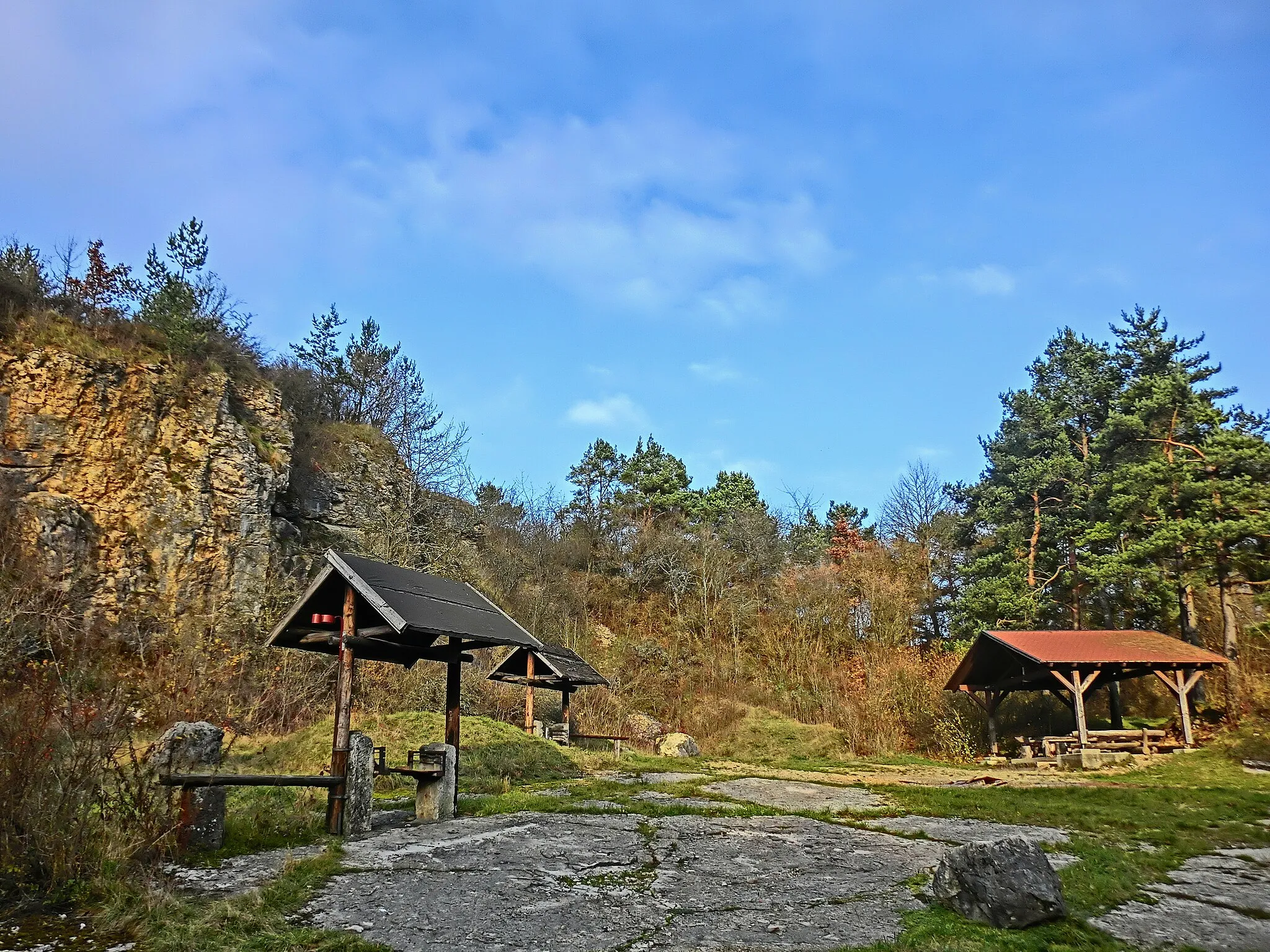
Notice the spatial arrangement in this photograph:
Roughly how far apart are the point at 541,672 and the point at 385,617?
10.8 meters

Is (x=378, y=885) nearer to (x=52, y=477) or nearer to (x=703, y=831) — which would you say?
(x=703, y=831)

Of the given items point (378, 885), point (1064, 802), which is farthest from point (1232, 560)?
point (378, 885)

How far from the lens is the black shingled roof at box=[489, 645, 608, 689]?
1800 centimetres

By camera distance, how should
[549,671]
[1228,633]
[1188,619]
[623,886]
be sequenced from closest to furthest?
[623,886], [549,671], [1228,633], [1188,619]

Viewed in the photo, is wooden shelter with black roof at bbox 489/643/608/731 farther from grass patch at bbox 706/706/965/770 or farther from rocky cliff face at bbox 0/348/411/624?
rocky cliff face at bbox 0/348/411/624

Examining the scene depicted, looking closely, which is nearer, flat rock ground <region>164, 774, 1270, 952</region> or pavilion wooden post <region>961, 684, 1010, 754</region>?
flat rock ground <region>164, 774, 1270, 952</region>

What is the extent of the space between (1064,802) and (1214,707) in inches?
539

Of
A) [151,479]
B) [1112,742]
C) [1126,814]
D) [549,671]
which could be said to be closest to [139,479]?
[151,479]

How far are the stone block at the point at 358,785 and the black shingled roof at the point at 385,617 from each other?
1.13 m

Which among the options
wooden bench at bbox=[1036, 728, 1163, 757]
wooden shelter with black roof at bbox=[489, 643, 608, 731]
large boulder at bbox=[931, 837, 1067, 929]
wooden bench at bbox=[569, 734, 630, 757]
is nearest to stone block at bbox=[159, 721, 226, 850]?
large boulder at bbox=[931, 837, 1067, 929]

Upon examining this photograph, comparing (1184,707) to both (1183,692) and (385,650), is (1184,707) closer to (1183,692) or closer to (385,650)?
(1183,692)

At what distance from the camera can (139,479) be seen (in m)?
19.0

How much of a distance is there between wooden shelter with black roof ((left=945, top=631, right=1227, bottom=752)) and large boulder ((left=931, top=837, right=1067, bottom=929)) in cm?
1510

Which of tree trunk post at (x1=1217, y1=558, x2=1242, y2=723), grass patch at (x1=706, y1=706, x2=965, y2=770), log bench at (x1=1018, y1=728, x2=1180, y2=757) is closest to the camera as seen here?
log bench at (x1=1018, y1=728, x2=1180, y2=757)
